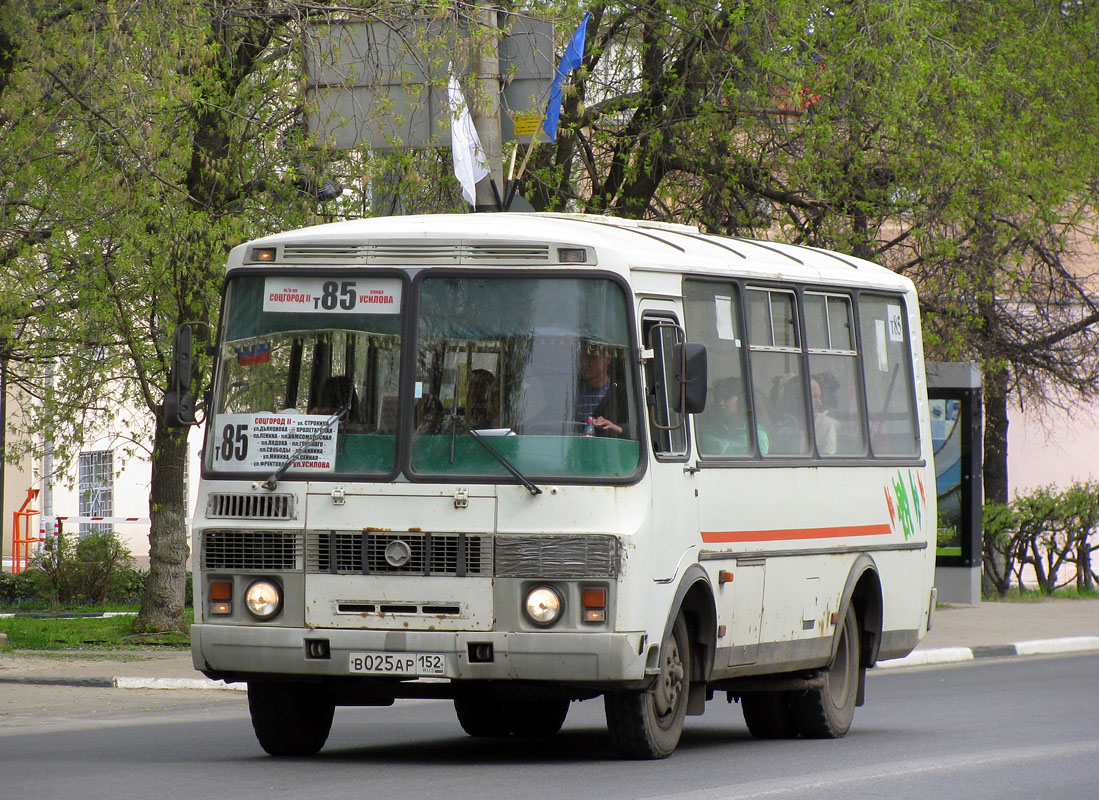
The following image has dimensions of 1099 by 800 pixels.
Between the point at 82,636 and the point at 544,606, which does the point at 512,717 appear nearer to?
the point at 544,606

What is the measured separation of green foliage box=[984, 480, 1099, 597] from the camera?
1077 inches

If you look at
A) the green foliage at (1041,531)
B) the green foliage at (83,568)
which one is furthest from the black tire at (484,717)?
the green foliage at (1041,531)

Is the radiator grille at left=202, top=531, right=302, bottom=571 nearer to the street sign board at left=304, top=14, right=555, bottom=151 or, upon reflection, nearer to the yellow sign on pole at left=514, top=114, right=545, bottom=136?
the street sign board at left=304, top=14, right=555, bottom=151

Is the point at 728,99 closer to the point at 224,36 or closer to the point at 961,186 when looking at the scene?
the point at 961,186

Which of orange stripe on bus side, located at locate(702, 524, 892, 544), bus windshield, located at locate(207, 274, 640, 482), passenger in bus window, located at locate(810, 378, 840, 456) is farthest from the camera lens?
passenger in bus window, located at locate(810, 378, 840, 456)

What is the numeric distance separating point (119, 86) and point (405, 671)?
273 inches

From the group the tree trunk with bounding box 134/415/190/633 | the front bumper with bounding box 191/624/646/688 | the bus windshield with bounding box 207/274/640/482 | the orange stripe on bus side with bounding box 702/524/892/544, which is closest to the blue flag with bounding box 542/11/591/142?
the tree trunk with bounding box 134/415/190/633

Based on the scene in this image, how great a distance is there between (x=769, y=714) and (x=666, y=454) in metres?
3.04

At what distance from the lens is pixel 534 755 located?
34.4 ft

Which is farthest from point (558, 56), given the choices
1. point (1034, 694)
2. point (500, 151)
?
point (1034, 694)

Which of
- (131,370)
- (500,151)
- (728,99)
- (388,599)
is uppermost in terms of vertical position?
(728,99)

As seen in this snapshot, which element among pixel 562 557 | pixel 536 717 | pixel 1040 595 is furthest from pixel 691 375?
pixel 1040 595

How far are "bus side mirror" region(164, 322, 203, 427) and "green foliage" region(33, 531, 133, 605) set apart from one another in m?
16.2

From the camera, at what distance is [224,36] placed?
59.3 feet
